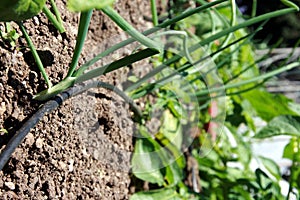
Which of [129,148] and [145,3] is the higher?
[145,3]

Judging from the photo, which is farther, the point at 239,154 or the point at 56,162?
the point at 239,154

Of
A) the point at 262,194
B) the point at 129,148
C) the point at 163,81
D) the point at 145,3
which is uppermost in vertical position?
the point at 145,3

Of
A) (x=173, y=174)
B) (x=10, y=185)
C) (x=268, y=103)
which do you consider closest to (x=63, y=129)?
(x=10, y=185)

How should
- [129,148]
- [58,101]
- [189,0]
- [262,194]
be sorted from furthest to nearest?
[189,0] → [262,194] → [129,148] → [58,101]

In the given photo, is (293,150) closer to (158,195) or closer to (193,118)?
(193,118)

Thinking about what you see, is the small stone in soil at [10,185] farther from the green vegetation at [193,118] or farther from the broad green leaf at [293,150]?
the broad green leaf at [293,150]

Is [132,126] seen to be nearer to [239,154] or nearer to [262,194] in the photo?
[262,194]

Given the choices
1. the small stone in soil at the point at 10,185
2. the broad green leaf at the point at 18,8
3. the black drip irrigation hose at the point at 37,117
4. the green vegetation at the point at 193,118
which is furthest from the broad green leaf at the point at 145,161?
the broad green leaf at the point at 18,8

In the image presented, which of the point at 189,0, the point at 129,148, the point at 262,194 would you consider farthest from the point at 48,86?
the point at 189,0
